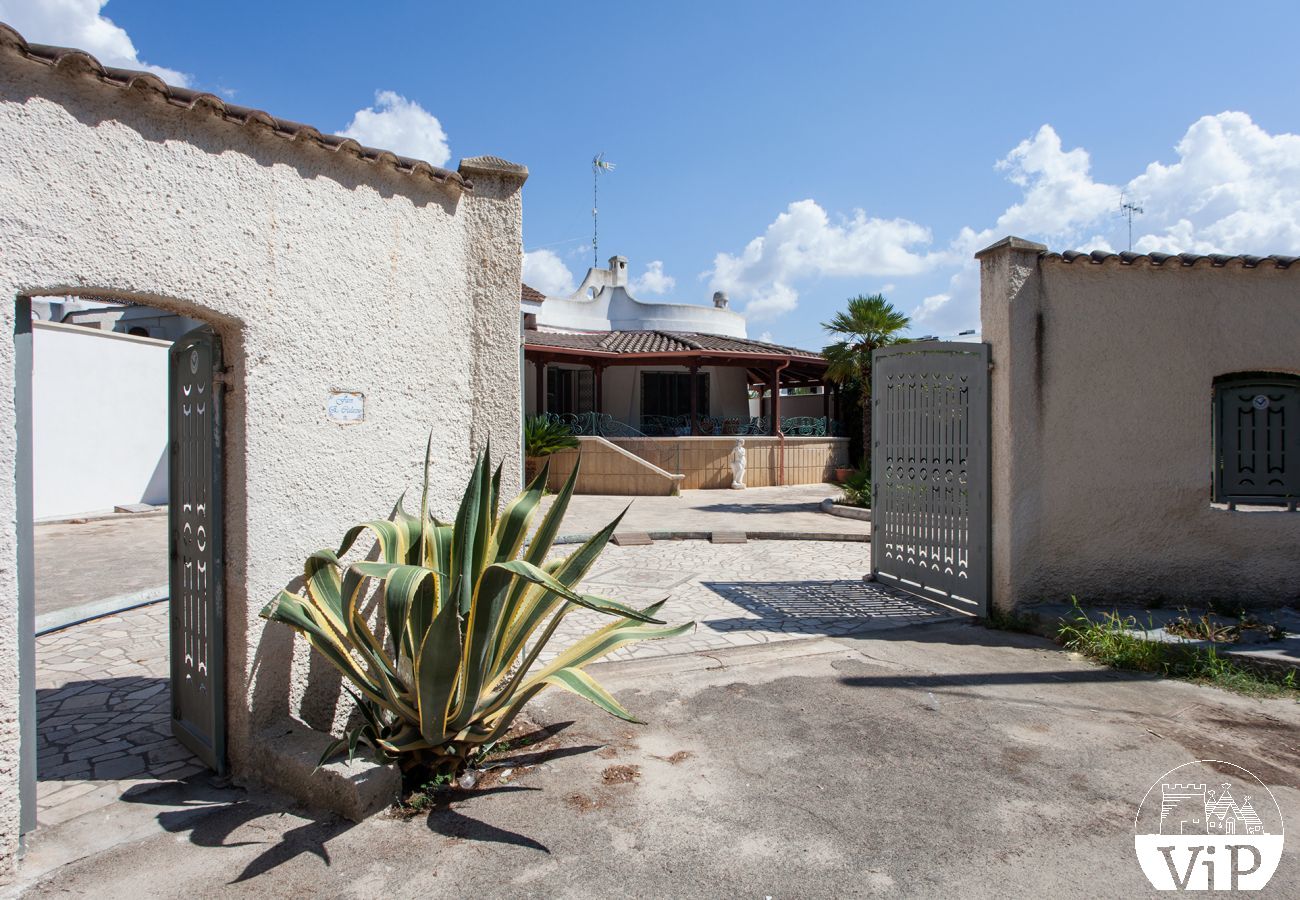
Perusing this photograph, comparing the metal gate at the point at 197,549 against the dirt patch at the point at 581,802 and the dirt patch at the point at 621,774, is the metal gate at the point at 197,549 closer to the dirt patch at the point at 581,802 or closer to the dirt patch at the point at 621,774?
the dirt patch at the point at 581,802

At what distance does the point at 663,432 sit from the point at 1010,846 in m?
19.2

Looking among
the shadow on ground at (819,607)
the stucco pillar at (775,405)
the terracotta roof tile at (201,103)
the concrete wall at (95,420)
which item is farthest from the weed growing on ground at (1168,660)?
the concrete wall at (95,420)

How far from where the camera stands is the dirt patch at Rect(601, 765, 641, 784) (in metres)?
3.67

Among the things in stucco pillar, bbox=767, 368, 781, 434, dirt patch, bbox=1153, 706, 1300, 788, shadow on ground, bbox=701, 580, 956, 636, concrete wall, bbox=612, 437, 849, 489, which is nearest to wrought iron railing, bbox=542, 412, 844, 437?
stucco pillar, bbox=767, 368, 781, 434

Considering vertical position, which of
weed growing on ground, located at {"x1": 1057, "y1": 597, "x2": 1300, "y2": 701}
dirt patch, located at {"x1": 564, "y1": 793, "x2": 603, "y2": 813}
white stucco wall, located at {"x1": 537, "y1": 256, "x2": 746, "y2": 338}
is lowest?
dirt patch, located at {"x1": 564, "y1": 793, "x2": 603, "y2": 813}

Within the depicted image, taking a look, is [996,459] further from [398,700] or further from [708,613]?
[398,700]

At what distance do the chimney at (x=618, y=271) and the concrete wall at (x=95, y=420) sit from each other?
53.7 ft

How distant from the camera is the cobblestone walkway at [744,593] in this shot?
6.22 meters

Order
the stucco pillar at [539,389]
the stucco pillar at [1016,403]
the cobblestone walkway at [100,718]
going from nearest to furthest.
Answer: the cobblestone walkway at [100,718] → the stucco pillar at [1016,403] → the stucco pillar at [539,389]

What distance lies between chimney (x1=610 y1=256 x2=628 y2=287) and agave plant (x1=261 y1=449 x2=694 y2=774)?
25741 millimetres

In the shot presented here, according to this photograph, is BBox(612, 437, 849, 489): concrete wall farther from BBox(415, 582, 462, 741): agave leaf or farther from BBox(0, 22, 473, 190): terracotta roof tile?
BBox(415, 582, 462, 741): agave leaf

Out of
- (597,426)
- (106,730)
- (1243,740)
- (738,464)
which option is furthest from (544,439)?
(1243,740)

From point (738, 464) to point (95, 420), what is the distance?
13538mm

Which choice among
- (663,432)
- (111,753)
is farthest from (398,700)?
(663,432)
